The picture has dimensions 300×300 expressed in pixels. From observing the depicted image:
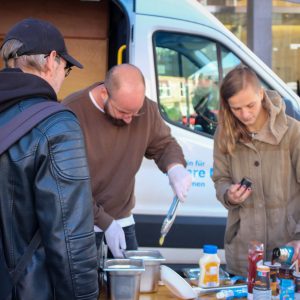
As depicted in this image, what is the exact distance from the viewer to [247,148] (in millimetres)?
2795

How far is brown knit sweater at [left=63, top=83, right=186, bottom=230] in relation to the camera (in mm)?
3074

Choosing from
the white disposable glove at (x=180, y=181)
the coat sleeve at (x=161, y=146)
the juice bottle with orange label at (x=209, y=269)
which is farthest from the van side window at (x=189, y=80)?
the juice bottle with orange label at (x=209, y=269)

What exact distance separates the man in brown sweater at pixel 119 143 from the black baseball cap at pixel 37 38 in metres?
0.81

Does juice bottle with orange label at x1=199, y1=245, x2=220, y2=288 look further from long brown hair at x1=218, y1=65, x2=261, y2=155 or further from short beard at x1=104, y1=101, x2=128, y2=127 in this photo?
short beard at x1=104, y1=101, x2=128, y2=127

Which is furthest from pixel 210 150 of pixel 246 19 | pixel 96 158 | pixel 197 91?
pixel 246 19

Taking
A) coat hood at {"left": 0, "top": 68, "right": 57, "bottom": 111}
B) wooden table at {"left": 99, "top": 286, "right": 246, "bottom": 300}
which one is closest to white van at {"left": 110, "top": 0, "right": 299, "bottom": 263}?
wooden table at {"left": 99, "top": 286, "right": 246, "bottom": 300}

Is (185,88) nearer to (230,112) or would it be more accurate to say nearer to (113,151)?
(113,151)

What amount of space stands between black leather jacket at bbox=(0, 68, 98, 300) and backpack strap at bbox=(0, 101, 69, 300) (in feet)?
0.06

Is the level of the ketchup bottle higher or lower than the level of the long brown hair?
lower

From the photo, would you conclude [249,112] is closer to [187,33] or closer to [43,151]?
[43,151]

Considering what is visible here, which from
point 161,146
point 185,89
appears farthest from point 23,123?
point 185,89

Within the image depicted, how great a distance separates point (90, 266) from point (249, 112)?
114 cm

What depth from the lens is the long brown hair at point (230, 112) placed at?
2.73m

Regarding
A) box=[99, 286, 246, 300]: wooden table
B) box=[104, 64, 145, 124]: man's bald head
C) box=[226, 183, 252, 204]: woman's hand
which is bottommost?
box=[99, 286, 246, 300]: wooden table
